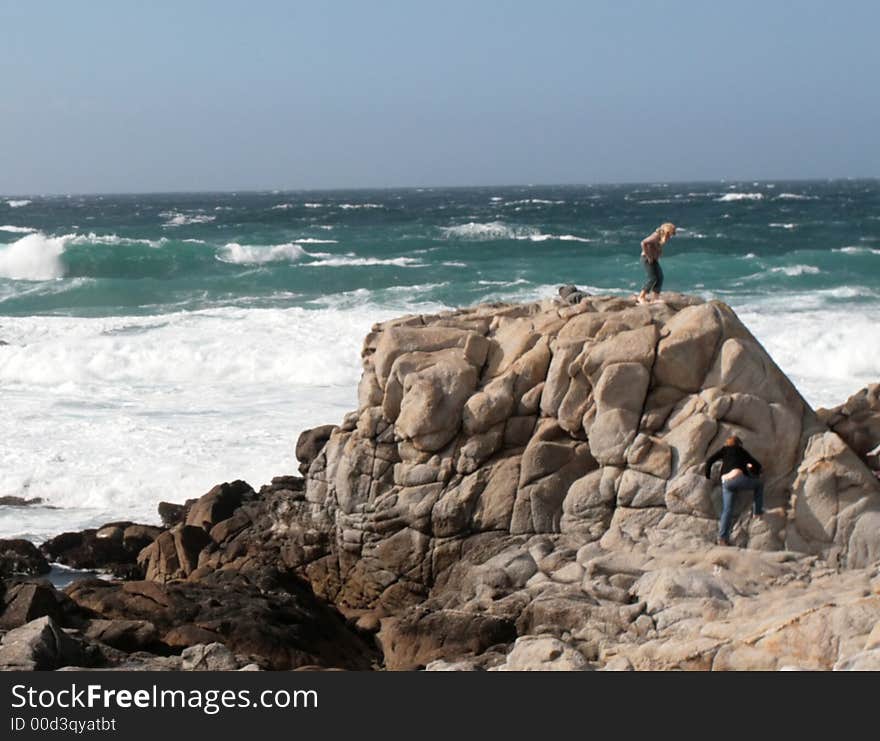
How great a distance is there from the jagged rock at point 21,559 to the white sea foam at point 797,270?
31.7m

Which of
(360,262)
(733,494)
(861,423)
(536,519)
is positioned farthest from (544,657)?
(360,262)

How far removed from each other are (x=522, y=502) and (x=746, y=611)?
307 cm

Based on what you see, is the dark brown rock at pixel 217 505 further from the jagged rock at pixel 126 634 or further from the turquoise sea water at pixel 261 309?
the jagged rock at pixel 126 634

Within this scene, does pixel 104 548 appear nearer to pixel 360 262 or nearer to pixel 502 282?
pixel 502 282

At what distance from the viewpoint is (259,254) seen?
171ft

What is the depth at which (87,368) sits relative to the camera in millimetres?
27594

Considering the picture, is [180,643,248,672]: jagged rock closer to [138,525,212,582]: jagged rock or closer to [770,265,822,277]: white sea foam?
[138,525,212,582]: jagged rock

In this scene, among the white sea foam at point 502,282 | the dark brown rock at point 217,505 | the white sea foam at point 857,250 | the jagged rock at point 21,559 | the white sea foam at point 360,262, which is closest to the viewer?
the jagged rock at point 21,559

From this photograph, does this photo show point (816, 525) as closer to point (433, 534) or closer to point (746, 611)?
point (746, 611)

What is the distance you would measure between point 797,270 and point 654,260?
29.9 m

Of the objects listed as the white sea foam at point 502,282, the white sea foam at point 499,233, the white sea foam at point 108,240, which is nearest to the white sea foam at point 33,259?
the white sea foam at point 108,240

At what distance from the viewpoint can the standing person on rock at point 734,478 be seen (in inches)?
482

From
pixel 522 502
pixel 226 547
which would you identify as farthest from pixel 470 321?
pixel 226 547
